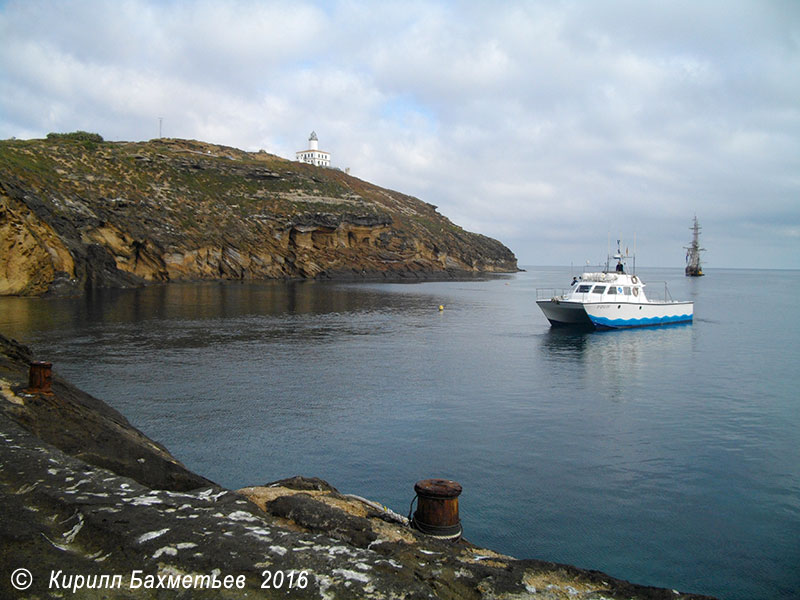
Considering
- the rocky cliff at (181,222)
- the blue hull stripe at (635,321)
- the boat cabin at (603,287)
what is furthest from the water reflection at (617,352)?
the rocky cliff at (181,222)

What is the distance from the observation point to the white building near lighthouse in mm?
173125

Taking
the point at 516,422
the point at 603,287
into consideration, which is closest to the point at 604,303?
the point at 603,287

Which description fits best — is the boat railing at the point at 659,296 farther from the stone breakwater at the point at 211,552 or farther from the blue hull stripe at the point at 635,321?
the stone breakwater at the point at 211,552

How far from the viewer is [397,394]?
80.4 feet

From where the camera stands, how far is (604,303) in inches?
1810

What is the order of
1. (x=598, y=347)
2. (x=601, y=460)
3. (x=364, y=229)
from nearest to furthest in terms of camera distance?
1. (x=601, y=460)
2. (x=598, y=347)
3. (x=364, y=229)

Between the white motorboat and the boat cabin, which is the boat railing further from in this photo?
the boat cabin

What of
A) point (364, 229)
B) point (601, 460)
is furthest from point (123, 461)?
point (364, 229)

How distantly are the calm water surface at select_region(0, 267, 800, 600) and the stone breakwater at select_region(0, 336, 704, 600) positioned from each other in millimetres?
5674

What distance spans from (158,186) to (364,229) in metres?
40.5

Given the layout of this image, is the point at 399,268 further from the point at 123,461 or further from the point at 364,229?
the point at 123,461
